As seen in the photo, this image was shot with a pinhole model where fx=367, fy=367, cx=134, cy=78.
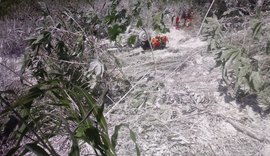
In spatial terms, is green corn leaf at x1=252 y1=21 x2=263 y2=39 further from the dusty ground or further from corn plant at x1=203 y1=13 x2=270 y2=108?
the dusty ground

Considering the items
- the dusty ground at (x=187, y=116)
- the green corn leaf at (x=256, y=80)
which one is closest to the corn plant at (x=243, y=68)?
the green corn leaf at (x=256, y=80)

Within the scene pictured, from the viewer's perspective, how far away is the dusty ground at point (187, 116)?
1566 millimetres

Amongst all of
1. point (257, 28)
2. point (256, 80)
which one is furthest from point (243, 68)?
point (257, 28)

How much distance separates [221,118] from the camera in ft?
5.68

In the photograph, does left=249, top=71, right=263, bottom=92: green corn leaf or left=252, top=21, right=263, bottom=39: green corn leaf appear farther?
left=252, top=21, right=263, bottom=39: green corn leaf

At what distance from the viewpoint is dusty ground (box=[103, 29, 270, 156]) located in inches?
61.6

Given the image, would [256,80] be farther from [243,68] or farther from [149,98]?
[149,98]

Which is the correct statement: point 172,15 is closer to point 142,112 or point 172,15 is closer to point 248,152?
point 142,112

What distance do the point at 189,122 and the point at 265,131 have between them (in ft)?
1.10

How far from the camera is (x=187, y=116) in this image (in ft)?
5.77

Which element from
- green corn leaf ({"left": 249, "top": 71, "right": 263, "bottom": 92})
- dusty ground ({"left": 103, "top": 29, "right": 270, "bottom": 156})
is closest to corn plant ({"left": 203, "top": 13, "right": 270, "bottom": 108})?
green corn leaf ({"left": 249, "top": 71, "right": 263, "bottom": 92})

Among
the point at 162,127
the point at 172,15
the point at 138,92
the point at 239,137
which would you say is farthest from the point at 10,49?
the point at 239,137

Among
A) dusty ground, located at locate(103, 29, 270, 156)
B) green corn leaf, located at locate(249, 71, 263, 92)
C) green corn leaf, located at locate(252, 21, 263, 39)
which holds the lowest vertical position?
dusty ground, located at locate(103, 29, 270, 156)

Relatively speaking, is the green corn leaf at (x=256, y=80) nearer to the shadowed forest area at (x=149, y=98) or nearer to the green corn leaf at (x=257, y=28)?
the shadowed forest area at (x=149, y=98)
